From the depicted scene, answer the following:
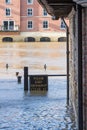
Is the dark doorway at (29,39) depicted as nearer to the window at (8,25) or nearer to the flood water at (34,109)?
the window at (8,25)

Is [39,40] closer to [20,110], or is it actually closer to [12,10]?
[12,10]

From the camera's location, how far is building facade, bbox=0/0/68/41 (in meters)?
92.4

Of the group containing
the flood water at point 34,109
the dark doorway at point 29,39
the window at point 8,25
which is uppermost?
the window at point 8,25

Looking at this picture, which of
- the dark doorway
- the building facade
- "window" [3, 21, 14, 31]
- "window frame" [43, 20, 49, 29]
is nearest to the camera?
the dark doorway

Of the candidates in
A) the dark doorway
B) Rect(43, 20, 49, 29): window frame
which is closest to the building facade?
Rect(43, 20, 49, 29): window frame

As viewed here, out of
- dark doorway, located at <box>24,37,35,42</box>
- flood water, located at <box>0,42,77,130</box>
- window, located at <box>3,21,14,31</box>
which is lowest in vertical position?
flood water, located at <box>0,42,77,130</box>

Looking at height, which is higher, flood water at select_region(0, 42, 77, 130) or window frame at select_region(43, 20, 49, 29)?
window frame at select_region(43, 20, 49, 29)

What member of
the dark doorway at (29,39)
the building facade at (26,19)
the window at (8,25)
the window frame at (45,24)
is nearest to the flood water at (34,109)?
the dark doorway at (29,39)

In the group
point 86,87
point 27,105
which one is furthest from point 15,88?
point 86,87

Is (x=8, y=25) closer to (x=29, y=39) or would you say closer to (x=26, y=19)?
(x=26, y=19)

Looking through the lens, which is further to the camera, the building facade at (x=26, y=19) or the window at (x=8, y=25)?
the building facade at (x=26, y=19)

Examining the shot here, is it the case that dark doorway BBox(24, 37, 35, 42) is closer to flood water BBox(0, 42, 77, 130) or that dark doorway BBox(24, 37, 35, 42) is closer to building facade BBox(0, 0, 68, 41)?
building facade BBox(0, 0, 68, 41)

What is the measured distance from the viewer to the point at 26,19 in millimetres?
94188

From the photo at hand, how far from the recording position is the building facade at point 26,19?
92375 mm
